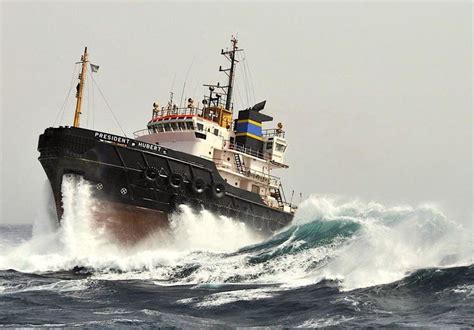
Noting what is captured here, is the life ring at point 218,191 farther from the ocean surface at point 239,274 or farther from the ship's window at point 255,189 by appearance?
the ship's window at point 255,189

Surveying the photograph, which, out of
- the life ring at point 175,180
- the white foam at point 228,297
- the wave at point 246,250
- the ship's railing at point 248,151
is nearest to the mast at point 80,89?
the wave at point 246,250

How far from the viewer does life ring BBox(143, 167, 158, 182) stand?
23422 millimetres

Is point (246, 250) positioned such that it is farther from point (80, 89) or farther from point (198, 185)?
point (80, 89)

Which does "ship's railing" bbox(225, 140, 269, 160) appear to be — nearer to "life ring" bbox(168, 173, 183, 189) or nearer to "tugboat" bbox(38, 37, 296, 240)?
"tugboat" bbox(38, 37, 296, 240)

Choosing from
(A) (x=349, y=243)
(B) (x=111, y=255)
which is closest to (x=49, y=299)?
(B) (x=111, y=255)

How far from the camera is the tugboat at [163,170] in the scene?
22797 mm

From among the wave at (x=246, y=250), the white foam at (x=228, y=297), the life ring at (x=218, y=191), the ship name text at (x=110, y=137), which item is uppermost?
the ship name text at (x=110, y=137)

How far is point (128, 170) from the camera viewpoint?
23266 millimetres

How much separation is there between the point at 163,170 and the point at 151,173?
665mm

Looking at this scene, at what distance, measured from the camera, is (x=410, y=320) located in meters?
11.0

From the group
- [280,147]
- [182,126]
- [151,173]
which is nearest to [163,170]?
[151,173]

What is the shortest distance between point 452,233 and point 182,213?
474 inches

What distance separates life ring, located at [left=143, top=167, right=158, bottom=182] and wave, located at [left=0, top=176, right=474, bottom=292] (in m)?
2.04

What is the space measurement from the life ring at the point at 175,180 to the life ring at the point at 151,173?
0.74 meters
